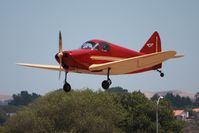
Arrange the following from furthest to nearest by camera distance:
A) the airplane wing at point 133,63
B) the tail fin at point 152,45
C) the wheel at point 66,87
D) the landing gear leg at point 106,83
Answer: the tail fin at point 152,45
the landing gear leg at point 106,83
the wheel at point 66,87
the airplane wing at point 133,63

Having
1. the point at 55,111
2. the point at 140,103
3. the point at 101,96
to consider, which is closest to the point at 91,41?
the point at 55,111

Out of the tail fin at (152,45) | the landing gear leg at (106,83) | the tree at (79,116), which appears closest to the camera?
the landing gear leg at (106,83)

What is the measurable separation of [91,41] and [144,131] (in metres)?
89.5

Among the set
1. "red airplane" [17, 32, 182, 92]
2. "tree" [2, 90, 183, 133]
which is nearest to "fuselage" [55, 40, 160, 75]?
"red airplane" [17, 32, 182, 92]

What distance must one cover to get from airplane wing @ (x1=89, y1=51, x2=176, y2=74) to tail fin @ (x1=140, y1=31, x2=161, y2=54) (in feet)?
19.9

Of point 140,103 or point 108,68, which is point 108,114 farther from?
point 108,68

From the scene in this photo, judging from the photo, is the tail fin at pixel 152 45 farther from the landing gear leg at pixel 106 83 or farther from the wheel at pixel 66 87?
the wheel at pixel 66 87

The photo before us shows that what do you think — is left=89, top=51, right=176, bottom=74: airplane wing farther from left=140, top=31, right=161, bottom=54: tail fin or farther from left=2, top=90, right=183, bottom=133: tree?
left=2, top=90, right=183, bottom=133: tree

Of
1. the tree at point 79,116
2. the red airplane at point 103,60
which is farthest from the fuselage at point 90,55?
the tree at point 79,116

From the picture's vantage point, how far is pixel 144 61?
3703 cm

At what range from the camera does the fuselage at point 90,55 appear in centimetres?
3694

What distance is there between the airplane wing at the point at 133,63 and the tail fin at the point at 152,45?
606 cm

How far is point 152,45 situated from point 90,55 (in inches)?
335

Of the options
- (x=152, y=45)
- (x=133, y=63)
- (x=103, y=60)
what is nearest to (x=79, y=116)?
(x=152, y=45)
